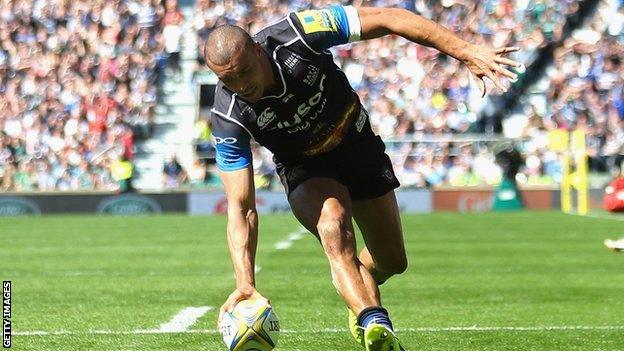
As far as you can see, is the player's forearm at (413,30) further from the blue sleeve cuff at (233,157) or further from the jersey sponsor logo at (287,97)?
the blue sleeve cuff at (233,157)

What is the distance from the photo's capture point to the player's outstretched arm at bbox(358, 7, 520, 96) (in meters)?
6.33

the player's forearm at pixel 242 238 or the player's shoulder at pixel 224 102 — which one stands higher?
the player's shoulder at pixel 224 102

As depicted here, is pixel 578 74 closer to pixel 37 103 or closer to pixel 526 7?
pixel 526 7

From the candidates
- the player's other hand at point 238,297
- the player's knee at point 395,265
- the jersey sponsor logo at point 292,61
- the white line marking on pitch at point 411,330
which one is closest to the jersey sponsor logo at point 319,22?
the jersey sponsor logo at point 292,61

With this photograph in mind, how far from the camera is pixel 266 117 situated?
6812 mm

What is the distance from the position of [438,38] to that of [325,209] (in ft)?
3.77

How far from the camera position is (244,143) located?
6871 millimetres

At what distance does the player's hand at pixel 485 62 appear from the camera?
630 centimetres

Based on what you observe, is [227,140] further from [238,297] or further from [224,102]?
[238,297]

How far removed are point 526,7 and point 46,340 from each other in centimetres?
2492

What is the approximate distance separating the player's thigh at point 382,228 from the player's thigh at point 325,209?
38cm

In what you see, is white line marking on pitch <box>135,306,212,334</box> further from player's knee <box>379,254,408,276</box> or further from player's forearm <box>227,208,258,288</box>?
player's forearm <box>227,208,258,288</box>

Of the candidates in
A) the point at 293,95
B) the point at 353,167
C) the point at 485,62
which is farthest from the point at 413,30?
the point at 353,167

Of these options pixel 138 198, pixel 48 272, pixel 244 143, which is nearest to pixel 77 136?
pixel 138 198
